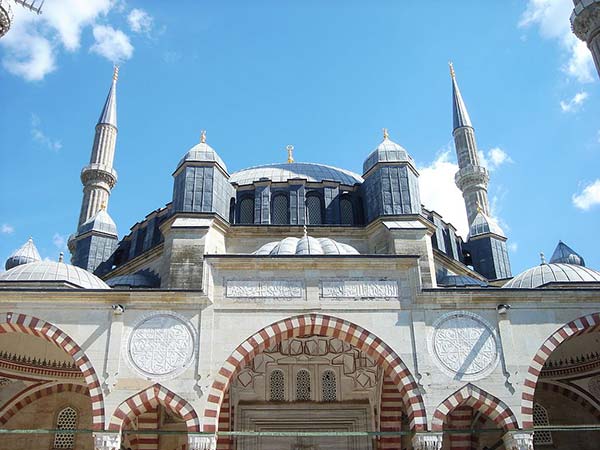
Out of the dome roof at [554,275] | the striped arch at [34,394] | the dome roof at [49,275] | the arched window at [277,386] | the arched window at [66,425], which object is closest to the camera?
the dome roof at [49,275]

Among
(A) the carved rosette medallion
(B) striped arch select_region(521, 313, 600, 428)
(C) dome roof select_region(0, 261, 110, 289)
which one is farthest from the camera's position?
(C) dome roof select_region(0, 261, 110, 289)

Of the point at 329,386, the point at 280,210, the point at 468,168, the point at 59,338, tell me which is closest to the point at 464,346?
the point at 329,386

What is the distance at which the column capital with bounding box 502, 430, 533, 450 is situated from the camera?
370 inches

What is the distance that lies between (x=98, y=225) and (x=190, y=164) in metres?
4.83

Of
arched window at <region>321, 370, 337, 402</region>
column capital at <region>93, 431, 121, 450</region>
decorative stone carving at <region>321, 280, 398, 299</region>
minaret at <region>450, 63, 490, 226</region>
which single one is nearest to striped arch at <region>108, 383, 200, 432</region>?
column capital at <region>93, 431, 121, 450</region>

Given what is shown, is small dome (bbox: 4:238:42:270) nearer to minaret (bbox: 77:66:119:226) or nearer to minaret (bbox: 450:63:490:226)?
minaret (bbox: 77:66:119:226)

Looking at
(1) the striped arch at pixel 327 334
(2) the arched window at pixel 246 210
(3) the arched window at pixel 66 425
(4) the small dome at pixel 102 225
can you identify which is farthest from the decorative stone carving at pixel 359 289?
(4) the small dome at pixel 102 225

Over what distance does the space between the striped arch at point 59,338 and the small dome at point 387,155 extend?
7.64 m

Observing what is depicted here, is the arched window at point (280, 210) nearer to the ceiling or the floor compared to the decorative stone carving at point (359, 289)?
nearer to the ceiling

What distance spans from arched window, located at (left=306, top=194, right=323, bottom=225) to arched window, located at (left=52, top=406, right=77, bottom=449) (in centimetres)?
666

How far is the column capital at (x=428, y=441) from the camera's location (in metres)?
9.36

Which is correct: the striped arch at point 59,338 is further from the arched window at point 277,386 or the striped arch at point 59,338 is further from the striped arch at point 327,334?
the arched window at point 277,386

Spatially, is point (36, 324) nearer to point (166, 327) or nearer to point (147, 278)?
point (166, 327)

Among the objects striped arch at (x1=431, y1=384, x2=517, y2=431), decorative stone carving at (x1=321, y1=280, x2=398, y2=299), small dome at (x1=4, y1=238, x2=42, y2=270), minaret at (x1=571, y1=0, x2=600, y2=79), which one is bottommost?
striped arch at (x1=431, y1=384, x2=517, y2=431)
